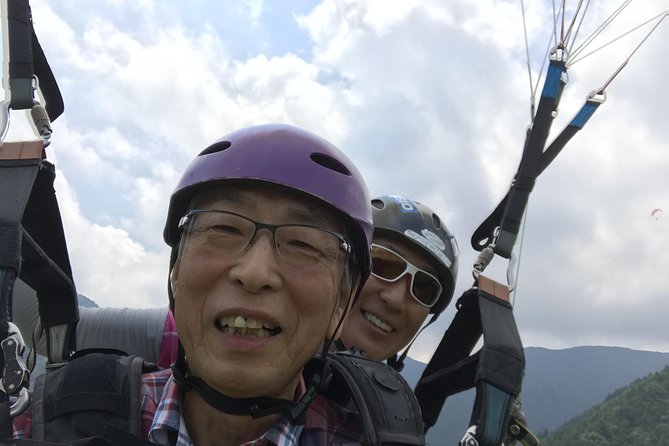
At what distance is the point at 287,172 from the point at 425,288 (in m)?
2.41

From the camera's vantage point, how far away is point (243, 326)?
2184 millimetres

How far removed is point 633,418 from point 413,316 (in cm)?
10203

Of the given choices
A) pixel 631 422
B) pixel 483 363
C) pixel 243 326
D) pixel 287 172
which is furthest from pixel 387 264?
pixel 631 422

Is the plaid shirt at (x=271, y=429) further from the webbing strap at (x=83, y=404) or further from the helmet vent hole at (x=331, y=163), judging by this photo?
the helmet vent hole at (x=331, y=163)

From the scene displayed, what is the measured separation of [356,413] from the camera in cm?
268

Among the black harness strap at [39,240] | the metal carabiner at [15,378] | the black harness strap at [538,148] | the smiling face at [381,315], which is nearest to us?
the metal carabiner at [15,378]

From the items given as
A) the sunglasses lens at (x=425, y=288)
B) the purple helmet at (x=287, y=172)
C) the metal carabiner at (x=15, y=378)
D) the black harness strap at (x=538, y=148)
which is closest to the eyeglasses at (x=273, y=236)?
the purple helmet at (x=287, y=172)

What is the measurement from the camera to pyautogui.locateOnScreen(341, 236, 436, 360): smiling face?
14.3 ft

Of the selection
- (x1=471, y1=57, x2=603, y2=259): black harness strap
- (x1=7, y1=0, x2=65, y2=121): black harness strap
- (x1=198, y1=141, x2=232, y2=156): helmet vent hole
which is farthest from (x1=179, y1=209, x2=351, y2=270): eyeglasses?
(x1=471, y1=57, x2=603, y2=259): black harness strap

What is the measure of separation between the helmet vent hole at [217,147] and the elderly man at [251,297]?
131 mm

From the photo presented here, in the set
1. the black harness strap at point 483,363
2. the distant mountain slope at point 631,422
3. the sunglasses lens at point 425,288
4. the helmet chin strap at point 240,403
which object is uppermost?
the sunglasses lens at point 425,288

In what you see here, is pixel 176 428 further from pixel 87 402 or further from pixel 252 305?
pixel 252 305

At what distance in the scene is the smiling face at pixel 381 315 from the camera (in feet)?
14.3

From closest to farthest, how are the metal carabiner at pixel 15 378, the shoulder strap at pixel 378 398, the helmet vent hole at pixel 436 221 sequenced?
the metal carabiner at pixel 15 378
the shoulder strap at pixel 378 398
the helmet vent hole at pixel 436 221
